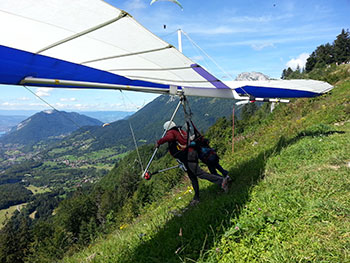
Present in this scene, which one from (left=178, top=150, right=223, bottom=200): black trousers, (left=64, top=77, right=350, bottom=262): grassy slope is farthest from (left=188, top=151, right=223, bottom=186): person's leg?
(left=64, top=77, right=350, bottom=262): grassy slope

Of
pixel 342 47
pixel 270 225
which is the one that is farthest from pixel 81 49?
pixel 342 47

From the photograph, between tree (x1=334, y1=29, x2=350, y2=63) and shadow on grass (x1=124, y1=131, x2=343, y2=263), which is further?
tree (x1=334, y1=29, x2=350, y2=63)

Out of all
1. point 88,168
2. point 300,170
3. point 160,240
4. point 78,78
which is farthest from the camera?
point 88,168

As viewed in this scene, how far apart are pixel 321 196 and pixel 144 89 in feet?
10.8

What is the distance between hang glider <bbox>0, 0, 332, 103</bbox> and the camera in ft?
6.13

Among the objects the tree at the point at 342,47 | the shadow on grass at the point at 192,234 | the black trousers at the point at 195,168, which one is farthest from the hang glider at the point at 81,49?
the tree at the point at 342,47

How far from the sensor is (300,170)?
4.27 metres

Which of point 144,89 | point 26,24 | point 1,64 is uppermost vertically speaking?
point 26,24

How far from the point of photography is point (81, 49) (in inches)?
93.8

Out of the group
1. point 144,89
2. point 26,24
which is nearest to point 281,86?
point 144,89

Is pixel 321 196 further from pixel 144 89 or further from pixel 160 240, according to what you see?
pixel 144 89

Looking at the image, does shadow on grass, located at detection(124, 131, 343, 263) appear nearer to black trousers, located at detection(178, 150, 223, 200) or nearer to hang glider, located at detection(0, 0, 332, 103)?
black trousers, located at detection(178, 150, 223, 200)

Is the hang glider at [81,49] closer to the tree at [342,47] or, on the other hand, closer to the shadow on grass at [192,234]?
the shadow on grass at [192,234]

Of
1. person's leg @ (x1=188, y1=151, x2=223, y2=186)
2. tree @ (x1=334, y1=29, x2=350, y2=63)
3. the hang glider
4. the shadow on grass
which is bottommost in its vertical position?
the shadow on grass
